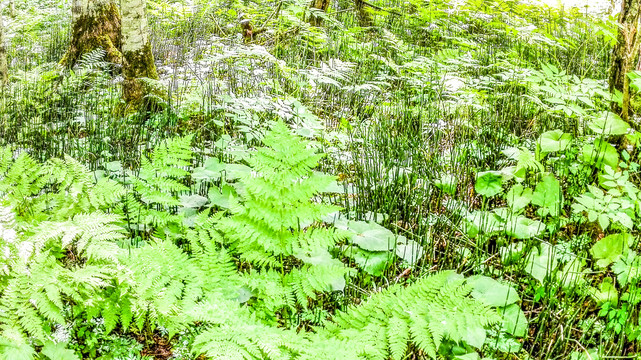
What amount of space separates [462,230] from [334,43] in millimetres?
4554

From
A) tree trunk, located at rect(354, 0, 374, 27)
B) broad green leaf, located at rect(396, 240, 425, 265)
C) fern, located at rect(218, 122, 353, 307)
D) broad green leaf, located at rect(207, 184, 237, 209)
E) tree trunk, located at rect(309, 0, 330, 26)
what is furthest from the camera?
tree trunk, located at rect(354, 0, 374, 27)

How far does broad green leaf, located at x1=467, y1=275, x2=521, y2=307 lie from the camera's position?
1503mm

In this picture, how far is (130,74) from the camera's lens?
12.6ft

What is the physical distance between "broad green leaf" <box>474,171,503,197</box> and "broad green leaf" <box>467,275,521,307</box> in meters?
0.68

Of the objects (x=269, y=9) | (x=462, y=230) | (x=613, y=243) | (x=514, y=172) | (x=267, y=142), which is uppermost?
(x=269, y=9)

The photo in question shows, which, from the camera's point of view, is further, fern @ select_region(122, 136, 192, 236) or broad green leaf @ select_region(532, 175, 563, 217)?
broad green leaf @ select_region(532, 175, 563, 217)

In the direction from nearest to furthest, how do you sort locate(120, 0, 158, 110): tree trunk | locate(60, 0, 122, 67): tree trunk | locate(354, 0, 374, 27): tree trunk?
locate(120, 0, 158, 110): tree trunk, locate(60, 0, 122, 67): tree trunk, locate(354, 0, 374, 27): tree trunk

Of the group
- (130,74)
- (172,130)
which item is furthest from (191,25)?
(172,130)

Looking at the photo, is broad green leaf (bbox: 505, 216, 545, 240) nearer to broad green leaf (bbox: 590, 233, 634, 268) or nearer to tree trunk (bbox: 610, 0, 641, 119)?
broad green leaf (bbox: 590, 233, 634, 268)

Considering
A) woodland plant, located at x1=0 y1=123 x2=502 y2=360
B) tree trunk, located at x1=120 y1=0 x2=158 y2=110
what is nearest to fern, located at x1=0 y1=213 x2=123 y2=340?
A: woodland plant, located at x1=0 y1=123 x2=502 y2=360

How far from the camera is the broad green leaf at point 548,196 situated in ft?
6.52

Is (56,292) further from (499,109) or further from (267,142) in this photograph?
(499,109)

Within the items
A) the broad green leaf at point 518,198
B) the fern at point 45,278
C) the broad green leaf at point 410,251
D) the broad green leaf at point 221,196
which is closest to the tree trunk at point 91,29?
the broad green leaf at point 221,196

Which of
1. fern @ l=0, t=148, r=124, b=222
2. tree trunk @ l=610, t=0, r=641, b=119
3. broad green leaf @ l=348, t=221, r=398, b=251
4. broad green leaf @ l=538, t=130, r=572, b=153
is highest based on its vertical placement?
tree trunk @ l=610, t=0, r=641, b=119
